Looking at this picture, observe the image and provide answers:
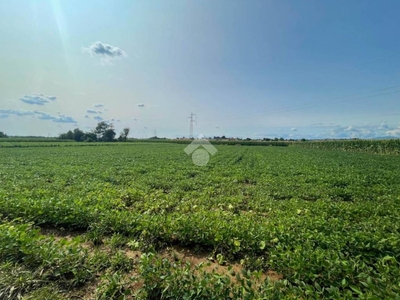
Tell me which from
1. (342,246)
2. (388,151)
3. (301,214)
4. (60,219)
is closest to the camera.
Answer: (342,246)

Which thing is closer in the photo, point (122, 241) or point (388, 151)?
point (122, 241)

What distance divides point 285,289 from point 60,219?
5057mm

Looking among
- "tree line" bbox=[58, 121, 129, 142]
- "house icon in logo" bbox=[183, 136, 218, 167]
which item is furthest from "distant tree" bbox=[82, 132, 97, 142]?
"house icon in logo" bbox=[183, 136, 218, 167]

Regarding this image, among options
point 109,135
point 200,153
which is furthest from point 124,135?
point 200,153

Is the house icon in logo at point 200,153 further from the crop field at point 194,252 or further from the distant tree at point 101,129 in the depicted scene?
the distant tree at point 101,129

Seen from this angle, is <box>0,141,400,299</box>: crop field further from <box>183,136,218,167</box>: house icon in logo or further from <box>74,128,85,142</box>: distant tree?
<box>74,128,85,142</box>: distant tree

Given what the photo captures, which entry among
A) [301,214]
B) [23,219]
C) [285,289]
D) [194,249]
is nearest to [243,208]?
[301,214]

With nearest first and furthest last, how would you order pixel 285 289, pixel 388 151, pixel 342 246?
pixel 285 289
pixel 342 246
pixel 388 151

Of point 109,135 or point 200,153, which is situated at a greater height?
point 109,135

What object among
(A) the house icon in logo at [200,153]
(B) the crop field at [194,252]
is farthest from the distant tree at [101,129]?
(B) the crop field at [194,252]

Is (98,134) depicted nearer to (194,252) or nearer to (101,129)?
(101,129)

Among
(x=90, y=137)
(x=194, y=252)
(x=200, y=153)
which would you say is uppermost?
(x=90, y=137)

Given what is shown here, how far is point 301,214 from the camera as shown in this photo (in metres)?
5.10

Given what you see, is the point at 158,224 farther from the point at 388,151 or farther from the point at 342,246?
the point at 388,151
